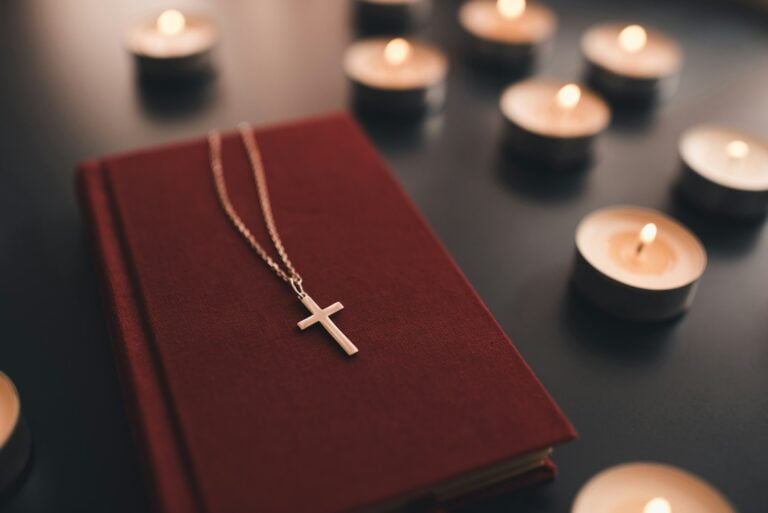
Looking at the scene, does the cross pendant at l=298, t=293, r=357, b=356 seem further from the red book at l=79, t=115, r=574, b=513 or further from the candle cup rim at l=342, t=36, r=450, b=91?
the candle cup rim at l=342, t=36, r=450, b=91

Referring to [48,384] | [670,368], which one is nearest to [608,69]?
[670,368]

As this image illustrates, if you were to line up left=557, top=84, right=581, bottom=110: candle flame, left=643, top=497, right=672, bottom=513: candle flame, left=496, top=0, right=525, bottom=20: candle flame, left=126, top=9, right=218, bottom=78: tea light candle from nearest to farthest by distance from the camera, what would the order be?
left=643, top=497, right=672, bottom=513: candle flame < left=557, top=84, right=581, bottom=110: candle flame < left=126, top=9, right=218, bottom=78: tea light candle < left=496, top=0, right=525, bottom=20: candle flame

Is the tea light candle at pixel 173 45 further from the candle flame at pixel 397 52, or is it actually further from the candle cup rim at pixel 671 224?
the candle cup rim at pixel 671 224

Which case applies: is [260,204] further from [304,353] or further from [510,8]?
[510,8]

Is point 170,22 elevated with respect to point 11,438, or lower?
elevated

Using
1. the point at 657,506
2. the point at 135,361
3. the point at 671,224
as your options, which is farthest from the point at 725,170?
the point at 135,361

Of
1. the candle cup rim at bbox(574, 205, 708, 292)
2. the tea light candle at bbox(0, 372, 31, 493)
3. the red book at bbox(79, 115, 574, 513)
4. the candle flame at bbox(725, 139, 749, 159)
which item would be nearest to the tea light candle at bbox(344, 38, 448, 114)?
the red book at bbox(79, 115, 574, 513)

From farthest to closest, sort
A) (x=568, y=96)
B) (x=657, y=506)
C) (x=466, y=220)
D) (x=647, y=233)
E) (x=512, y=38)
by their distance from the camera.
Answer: (x=512, y=38), (x=568, y=96), (x=466, y=220), (x=647, y=233), (x=657, y=506)
